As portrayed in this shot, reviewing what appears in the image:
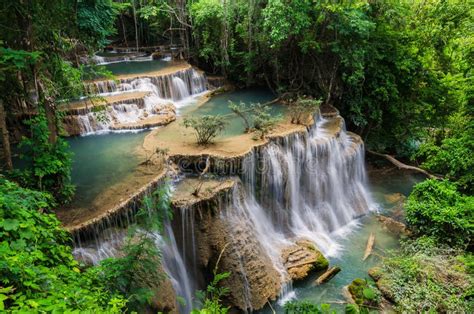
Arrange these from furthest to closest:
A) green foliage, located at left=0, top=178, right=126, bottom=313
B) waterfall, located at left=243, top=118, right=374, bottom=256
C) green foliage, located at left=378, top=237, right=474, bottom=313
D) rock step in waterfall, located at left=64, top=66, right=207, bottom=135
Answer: rock step in waterfall, located at left=64, top=66, right=207, bottom=135 < waterfall, located at left=243, top=118, right=374, bottom=256 < green foliage, located at left=378, top=237, right=474, bottom=313 < green foliage, located at left=0, top=178, right=126, bottom=313

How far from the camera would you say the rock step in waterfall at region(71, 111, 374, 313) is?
7.77 metres

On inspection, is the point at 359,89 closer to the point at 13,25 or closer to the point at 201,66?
the point at 201,66

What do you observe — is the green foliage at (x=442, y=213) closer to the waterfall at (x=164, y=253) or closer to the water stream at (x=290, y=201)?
the water stream at (x=290, y=201)

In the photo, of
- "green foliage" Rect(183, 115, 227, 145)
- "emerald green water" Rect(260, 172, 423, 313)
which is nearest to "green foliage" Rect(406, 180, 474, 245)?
"emerald green water" Rect(260, 172, 423, 313)

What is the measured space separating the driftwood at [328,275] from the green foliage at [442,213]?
8.42 ft

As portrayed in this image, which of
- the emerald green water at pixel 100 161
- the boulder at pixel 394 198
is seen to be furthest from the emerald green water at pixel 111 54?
the boulder at pixel 394 198

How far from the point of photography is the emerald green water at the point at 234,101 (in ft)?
38.0

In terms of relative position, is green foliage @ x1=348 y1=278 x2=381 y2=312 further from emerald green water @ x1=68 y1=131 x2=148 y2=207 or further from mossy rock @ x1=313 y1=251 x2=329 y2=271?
emerald green water @ x1=68 y1=131 x2=148 y2=207

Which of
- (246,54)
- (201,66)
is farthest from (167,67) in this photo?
Answer: (246,54)

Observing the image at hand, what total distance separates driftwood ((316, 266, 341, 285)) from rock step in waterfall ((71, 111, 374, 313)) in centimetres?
27

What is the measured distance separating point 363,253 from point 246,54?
9596 mm

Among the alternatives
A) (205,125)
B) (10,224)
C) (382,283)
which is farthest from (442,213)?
(10,224)

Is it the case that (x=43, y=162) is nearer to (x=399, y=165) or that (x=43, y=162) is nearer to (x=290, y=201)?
(x=290, y=201)

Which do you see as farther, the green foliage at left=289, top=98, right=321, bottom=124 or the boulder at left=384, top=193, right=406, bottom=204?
the boulder at left=384, top=193, right=406, bottom=204
